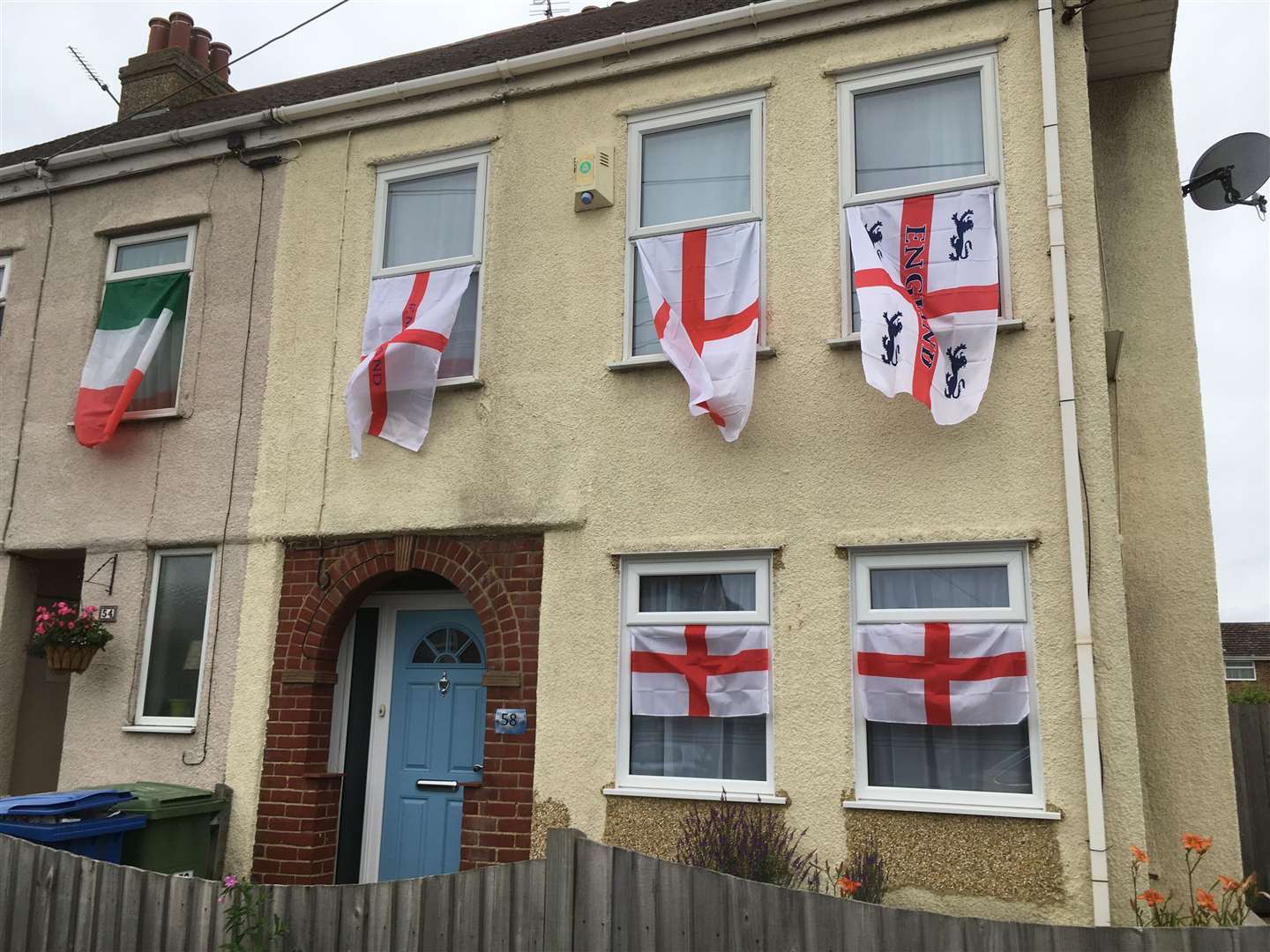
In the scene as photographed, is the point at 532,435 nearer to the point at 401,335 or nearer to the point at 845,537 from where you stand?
the point at 401,335

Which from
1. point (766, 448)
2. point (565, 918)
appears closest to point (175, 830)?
point (565, 918)

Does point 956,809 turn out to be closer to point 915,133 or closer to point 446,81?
point 915,133

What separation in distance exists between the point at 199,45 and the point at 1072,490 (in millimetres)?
11222

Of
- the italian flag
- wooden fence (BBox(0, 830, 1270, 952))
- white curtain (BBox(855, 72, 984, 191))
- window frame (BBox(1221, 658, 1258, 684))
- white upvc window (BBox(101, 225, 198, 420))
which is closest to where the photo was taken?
wooden fence (BBox(0, 830, 1270, 952))

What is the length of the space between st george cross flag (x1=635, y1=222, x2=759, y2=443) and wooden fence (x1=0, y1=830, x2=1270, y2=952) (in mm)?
3058

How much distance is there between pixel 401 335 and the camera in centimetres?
820

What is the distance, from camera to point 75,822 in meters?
6.62

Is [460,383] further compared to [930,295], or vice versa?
[460,383]


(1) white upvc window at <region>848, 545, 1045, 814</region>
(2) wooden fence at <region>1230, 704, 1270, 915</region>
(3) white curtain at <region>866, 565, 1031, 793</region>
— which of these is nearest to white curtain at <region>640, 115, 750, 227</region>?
(1) white upvc window at <region>848, 545, 1045, 814</region>

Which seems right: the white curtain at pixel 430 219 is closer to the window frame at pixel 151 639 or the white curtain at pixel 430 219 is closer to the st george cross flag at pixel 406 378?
the st george cross flag at pixel 406 378

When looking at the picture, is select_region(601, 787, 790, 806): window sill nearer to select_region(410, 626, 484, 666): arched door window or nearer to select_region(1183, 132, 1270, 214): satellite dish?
select_region(410, 626, 484, 666): arched door window

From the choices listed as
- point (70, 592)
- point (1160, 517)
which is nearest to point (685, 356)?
point (1160, 517)

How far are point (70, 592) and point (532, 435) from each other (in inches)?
203

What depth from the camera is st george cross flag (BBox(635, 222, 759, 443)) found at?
281 inches
